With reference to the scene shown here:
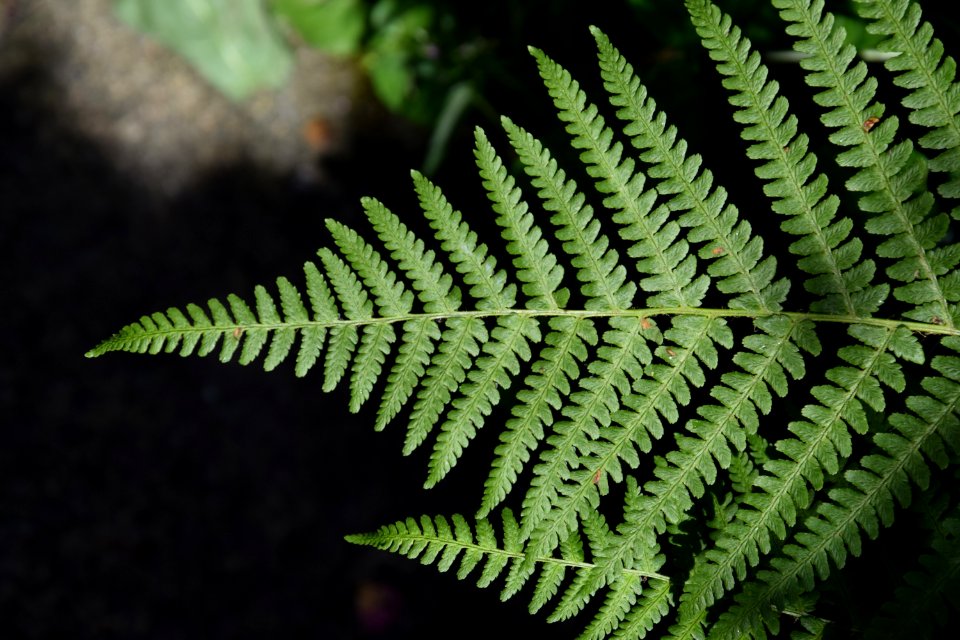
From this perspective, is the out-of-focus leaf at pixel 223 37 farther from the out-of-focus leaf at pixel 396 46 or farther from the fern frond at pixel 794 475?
the fern frond at pixel 794 475

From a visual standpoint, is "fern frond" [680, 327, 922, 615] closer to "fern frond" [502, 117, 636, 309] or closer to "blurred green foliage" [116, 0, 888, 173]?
"fern frond" [502, 117, 636, 309]

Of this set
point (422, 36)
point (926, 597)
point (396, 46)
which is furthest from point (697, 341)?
point (396, 46)

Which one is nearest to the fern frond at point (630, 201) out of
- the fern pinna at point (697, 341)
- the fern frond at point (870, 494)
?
the fern pinna at point (697, 341)

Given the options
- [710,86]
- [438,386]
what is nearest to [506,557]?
[438,386]

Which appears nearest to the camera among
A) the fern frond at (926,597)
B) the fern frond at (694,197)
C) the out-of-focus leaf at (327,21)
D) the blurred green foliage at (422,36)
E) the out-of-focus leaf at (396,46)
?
the fern frond at (926,597)

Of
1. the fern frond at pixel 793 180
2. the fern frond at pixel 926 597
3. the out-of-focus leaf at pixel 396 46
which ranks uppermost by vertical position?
the out-of-focus leaf at pixel 396 46

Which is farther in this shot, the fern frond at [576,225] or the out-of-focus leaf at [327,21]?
the out-of-focus leaf at [327,21]
